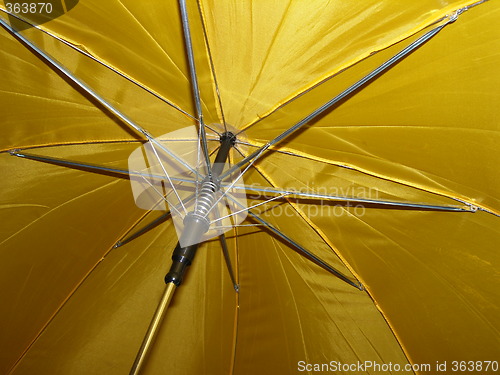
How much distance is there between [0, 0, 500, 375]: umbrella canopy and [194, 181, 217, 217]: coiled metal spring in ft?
1.31

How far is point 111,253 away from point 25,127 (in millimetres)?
875

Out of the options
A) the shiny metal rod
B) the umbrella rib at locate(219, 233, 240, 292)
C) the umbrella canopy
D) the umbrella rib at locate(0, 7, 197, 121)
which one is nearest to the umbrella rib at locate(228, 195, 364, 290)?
the umbrella canopy

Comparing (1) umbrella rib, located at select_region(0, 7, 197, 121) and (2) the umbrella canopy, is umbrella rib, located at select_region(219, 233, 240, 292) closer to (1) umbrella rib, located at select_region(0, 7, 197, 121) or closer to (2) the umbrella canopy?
(2) the umbrella canopy

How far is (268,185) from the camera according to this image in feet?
7.77

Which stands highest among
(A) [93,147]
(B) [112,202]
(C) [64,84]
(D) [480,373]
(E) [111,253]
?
(C) [64,84]

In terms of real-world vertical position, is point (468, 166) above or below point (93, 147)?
below

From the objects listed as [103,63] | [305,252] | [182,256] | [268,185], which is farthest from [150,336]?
[103,63]

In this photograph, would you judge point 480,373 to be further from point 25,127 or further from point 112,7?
point 25,127

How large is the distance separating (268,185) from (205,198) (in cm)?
56

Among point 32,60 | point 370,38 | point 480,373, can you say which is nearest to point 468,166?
point 370,38

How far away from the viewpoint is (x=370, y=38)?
160cm

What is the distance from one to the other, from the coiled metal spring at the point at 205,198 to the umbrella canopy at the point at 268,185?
40 centimetres

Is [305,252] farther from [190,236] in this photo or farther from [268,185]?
[190,236]

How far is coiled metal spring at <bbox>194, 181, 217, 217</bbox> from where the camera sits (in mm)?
1840
